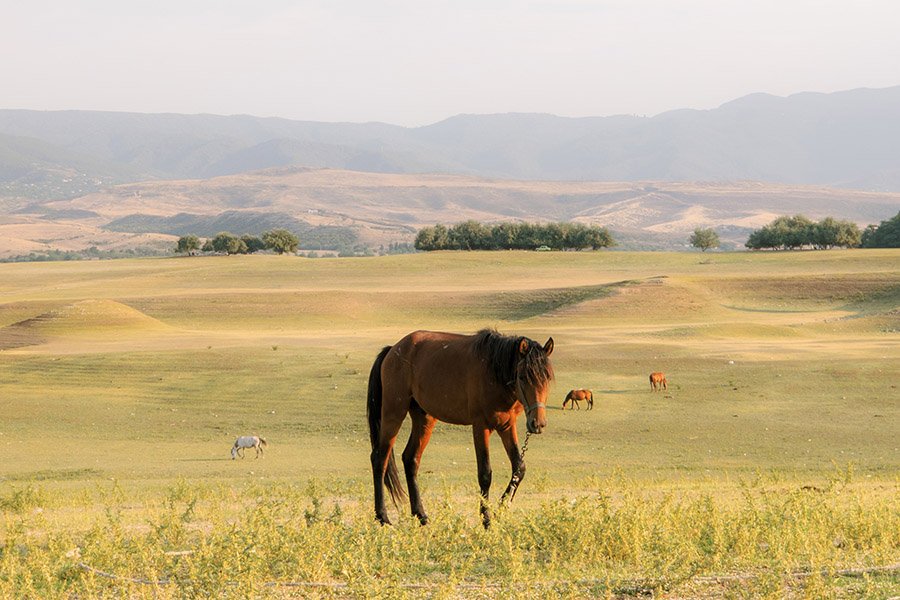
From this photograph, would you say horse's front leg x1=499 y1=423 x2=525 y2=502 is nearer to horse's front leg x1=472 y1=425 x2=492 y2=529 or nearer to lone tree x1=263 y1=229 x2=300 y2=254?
horse's front leg x1=472 y1=425 x2=492 y2=529

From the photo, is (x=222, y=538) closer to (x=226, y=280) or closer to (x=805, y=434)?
(x=805, y=434)

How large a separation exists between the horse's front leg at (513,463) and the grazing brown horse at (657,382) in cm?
1891

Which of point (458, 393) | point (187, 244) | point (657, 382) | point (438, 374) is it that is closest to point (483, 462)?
point (458, 393)

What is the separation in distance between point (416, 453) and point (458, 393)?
3.44 feet

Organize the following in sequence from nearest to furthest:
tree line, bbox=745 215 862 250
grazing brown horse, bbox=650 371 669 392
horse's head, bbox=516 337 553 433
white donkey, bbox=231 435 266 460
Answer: horse's head, bbox=516 337 553 433 < white donkey, bbox=231 435 266 460 < grazing brown horse, bbox=650 371 669 392 < tree line, bbox=745 215 862 250

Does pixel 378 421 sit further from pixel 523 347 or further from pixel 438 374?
pixel 523 347

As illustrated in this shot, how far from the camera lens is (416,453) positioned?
471 inches

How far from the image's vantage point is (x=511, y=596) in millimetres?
8125

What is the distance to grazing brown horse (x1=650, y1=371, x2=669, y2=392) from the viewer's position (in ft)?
97.0

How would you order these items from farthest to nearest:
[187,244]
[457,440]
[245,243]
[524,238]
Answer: [187,244], [245,243], [524,238], [457,440]

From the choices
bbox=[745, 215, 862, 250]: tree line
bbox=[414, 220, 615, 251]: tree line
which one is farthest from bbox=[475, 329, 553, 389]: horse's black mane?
bbox=[414, 220, 615, 251]: tree line

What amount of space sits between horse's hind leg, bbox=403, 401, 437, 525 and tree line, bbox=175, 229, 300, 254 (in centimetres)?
8954

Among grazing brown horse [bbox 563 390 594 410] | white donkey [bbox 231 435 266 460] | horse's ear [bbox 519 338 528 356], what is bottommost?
white donkey [bbox 231 435 266 460]

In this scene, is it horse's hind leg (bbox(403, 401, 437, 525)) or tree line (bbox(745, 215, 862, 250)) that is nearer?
horse's hind leg (bbox(403, 401, 437, 525))
